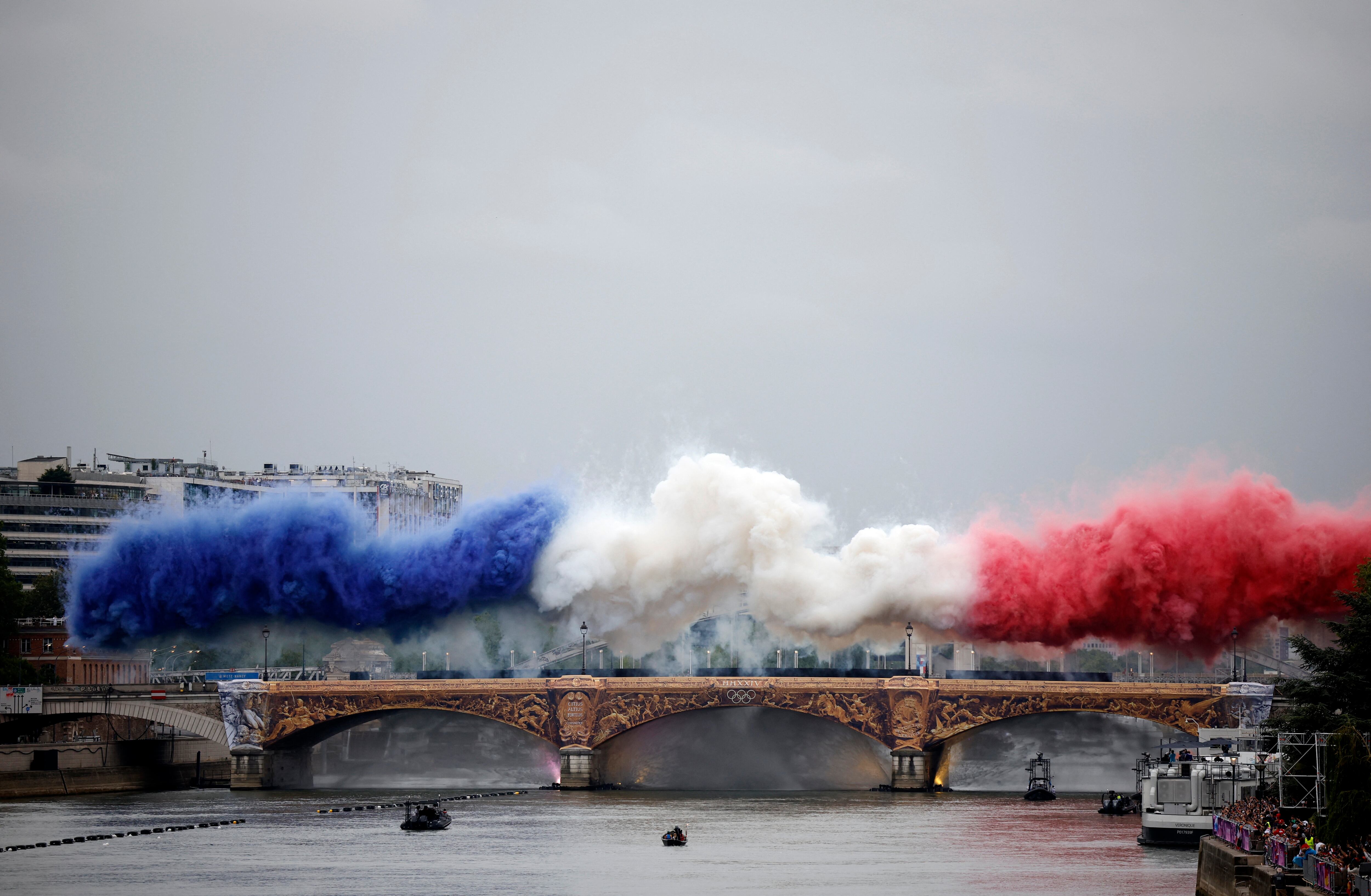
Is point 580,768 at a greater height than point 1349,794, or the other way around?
point 1349,794

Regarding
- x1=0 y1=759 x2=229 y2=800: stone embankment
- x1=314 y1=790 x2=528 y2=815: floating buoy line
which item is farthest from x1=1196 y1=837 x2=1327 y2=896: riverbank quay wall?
x1=0 y1=759 x2=229 y2=800: stone embankment

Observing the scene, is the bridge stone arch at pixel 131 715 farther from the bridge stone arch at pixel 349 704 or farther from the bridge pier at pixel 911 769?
the bridge pier at pixel 911 769

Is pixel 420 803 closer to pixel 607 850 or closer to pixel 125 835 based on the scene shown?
pixel 125 835

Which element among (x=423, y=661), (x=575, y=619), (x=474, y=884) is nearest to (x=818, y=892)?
(x=474, y=884)

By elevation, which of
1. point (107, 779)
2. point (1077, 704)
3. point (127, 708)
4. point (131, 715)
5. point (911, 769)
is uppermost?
point (1077, 704)

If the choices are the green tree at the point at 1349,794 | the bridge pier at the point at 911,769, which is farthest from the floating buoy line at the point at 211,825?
the green tree at the point at 1349,794

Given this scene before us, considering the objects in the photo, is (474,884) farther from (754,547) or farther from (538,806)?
(754,547)

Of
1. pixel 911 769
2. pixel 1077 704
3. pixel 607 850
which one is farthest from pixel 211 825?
pixel 1077 704

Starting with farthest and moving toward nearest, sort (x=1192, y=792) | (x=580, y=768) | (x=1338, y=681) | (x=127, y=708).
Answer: (x=127, y=708), (x=580, y=768), (x=1192, y=792), (x=1338, y=681)
